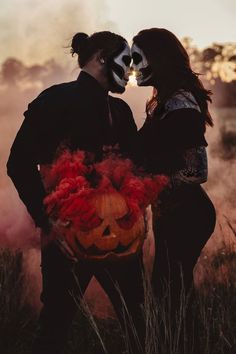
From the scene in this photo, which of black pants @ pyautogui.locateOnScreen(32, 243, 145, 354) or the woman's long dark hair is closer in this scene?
black pants @ pyautogui.locateOnScreen(32, 243, 145, 354)

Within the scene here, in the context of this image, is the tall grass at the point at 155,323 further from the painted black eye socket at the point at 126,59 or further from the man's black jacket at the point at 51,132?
the painted black eye socket at the point at 126,59

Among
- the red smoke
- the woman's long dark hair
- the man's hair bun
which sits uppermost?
the man's hair bun

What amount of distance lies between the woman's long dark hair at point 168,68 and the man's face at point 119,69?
0.22 meters

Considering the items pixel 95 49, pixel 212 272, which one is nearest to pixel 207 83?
pixel 212 272

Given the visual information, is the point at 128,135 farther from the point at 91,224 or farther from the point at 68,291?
the point at 68,291

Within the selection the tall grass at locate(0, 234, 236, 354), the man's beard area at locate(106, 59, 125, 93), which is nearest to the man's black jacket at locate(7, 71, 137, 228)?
the man's beard area at locate(106, 59, 125, 93)

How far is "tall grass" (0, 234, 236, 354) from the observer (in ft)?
11.2

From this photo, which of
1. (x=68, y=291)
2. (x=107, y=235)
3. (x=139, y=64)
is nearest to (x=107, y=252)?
(x=107, y=235)

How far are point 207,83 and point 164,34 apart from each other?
317 inches

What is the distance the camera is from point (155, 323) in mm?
3326

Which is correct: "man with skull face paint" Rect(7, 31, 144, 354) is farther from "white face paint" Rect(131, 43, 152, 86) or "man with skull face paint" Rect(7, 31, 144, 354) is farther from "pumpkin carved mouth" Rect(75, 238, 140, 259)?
"white face paint" Rect(131, 43, 152, 86)

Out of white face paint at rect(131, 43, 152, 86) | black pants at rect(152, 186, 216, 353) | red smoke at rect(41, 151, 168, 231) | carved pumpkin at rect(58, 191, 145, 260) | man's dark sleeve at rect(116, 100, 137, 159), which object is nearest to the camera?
red smoke at rect(41, 151, 168, 231)

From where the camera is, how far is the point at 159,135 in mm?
3701

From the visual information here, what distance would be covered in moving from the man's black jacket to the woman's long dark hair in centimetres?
47
